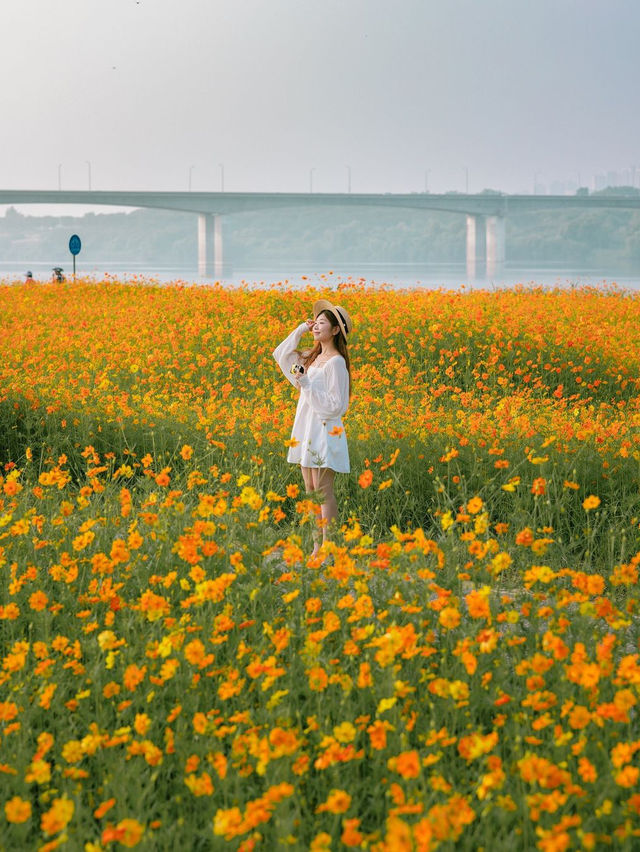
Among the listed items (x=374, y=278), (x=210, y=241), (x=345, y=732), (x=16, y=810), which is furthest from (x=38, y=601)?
(x=210, y=241)

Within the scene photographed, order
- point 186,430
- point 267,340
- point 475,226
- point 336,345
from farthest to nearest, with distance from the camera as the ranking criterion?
→ point 475,226, point 267,340, point 186,430, point 336,345

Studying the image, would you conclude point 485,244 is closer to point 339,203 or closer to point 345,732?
point 339,203

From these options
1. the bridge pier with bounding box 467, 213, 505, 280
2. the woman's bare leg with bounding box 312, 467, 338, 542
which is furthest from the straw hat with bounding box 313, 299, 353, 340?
the bridge pier with bounding box 467, 213, 505, 280

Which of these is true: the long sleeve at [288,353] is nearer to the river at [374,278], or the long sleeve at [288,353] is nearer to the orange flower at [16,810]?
the orange flower at [16,810]

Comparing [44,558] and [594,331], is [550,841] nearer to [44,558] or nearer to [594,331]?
[44,558]

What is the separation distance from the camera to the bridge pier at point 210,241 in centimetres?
6506

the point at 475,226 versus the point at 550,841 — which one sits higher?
the point at 475,226

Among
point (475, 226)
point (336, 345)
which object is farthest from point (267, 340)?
point (475, 226)

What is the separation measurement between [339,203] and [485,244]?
39.3 ft

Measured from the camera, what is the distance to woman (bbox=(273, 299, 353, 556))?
533 cm

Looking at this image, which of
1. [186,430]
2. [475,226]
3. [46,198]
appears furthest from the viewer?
[475,226]

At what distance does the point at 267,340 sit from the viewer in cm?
1148

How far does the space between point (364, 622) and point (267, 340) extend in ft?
26.1

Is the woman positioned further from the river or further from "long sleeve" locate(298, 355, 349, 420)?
the river
